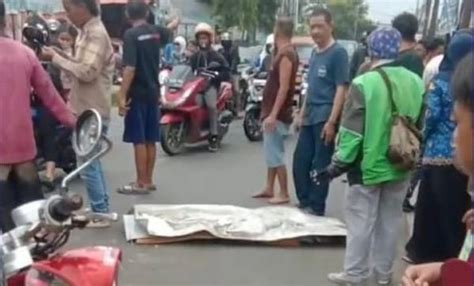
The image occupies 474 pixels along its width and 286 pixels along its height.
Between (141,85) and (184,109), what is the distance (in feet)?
11.3

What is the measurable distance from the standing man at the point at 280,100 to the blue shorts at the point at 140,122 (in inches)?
39.4

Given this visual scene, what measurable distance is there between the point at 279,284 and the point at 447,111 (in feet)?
5.01

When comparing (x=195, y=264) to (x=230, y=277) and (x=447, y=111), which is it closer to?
(x=230, y=277)

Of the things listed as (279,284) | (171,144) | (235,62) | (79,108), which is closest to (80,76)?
(79,108)

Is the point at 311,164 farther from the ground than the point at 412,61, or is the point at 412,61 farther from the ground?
the point at 412,61

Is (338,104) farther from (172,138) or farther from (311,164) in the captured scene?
(172,138)

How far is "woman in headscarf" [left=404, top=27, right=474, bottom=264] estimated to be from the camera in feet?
17.6

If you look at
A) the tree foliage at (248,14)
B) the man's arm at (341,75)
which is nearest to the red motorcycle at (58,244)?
the man's arm at (341,75)

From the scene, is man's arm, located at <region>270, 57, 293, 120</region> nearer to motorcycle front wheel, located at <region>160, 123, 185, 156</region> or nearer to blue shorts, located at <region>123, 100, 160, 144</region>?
blue shorts, located at <region>123, 100, 160, 144</region>

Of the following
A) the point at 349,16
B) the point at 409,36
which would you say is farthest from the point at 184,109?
the point at 349,16

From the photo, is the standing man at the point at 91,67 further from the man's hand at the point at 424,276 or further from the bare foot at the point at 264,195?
the man's hand at the point at 424,276

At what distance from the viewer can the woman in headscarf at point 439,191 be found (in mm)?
5379

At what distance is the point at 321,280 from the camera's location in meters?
5.94

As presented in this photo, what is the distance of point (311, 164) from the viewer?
7.57 metres
